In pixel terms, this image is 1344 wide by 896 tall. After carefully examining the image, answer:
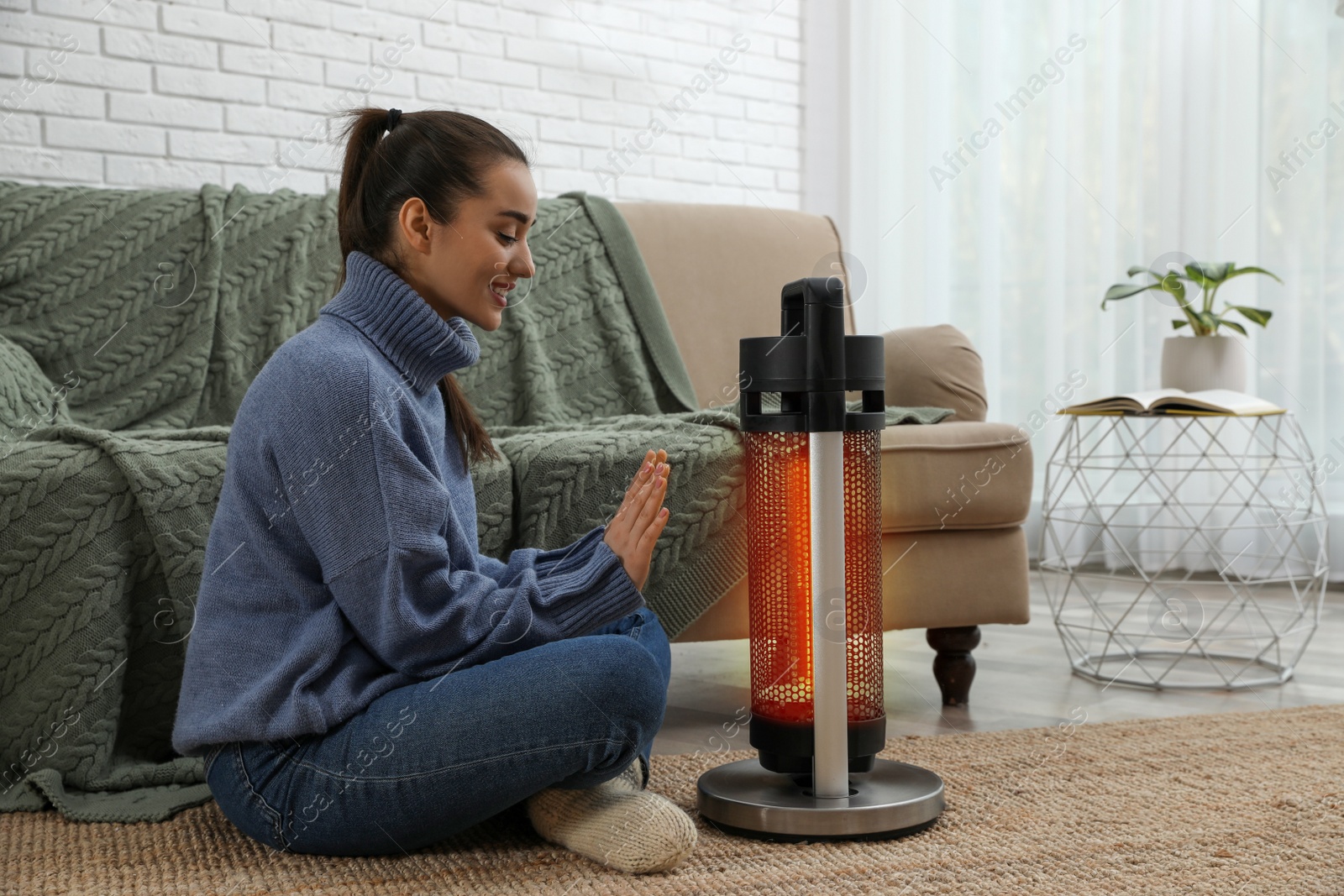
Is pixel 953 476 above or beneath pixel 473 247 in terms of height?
beneath

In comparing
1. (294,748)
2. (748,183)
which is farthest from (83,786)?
(748,183)

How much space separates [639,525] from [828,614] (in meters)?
0.22

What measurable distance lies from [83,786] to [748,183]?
2623mm

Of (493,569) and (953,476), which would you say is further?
(953,476)

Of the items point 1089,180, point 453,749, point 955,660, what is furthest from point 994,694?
point 1089,180

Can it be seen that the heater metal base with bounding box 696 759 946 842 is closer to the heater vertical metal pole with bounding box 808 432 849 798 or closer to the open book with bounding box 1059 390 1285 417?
the heater vertical metal pole with bounding box 808 432 849 798

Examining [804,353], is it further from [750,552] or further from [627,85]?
[627,85]

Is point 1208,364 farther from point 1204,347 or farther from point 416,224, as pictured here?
point 416,224

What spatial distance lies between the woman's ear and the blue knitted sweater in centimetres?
4

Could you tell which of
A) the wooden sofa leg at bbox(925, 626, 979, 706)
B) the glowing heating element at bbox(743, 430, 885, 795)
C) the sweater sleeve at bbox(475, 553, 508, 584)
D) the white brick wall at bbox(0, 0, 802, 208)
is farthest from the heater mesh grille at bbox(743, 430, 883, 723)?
the white brick wall at bbox(0, 0, 802, 208)

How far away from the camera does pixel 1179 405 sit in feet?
6.67

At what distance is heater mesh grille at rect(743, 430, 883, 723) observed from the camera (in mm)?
1302

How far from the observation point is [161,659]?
4.99 feet

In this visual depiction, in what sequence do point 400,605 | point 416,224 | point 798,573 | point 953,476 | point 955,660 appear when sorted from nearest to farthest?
point 400,605 → point 416,224 → point 798,573 → point 953,476 → point 955,660
